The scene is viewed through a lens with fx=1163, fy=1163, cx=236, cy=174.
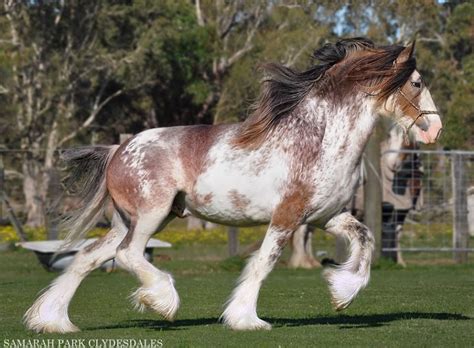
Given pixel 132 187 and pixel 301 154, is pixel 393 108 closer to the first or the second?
pixel 301 154

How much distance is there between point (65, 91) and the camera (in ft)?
160

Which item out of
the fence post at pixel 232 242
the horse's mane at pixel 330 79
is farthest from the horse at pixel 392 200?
the horse's mane at pixel 330 79

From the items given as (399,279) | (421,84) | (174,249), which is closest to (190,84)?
(174,249)

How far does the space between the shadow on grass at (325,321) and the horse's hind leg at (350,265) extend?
1.51ft

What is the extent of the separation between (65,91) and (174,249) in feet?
69.6

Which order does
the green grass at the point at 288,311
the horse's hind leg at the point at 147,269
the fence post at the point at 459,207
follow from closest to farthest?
1. the green grass at the point at 288,311
2. the horse's hind leg at the point at 147,269
3. the fence post at the point at 459,207

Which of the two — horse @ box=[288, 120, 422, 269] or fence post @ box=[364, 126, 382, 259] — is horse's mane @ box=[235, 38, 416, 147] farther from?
fence post @ box=[364, 126, 382, 259]

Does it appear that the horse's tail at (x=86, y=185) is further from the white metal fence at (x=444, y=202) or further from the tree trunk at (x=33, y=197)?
the tree trunk at (x=33, y=197)

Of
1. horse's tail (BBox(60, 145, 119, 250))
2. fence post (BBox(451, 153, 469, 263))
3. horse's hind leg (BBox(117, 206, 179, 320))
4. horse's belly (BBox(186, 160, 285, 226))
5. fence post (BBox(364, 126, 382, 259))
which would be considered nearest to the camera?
horse's hind leg (BBox(117, 206, 179, 320))

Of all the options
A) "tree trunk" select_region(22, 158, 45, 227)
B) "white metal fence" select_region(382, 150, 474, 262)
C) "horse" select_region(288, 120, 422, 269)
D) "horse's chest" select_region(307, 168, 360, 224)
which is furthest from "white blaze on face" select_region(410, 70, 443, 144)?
"tree trunk" select_region(22, 158, 45, 227)

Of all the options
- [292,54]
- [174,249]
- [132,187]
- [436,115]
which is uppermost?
[292,54]

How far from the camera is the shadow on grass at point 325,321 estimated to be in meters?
11.1

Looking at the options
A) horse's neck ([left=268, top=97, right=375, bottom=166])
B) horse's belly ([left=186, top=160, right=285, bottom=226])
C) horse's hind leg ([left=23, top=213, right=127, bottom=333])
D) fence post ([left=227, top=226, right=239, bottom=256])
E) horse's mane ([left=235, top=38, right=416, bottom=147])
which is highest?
horse's mane ([left=235, top=38, right=416, bottom=147])

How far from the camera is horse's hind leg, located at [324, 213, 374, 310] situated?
10.6 meters
